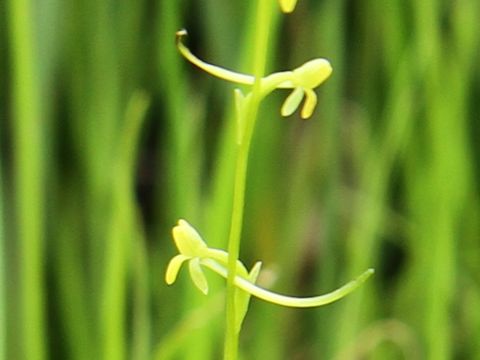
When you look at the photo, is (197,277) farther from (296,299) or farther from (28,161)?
(28,161)

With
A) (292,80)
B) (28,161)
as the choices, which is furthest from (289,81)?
(28,161)

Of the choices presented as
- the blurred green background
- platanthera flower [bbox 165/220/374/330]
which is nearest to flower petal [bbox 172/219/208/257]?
platanthera flower [bbox 165/220/374/330]

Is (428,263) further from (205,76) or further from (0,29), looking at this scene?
(0,29)

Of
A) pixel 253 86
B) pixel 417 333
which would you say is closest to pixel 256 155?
pixel 417 333

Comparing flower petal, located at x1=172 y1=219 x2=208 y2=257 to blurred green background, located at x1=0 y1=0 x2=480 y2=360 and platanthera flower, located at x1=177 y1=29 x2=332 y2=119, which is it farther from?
blurred green background, located at x1=0 y1=0 x2=480 y2=360

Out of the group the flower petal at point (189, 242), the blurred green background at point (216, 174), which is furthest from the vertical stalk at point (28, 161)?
the flower petal at point (189, 242)

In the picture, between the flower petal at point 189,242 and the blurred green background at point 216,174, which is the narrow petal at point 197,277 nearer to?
the flower petal at point 189,242

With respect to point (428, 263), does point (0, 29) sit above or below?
above
